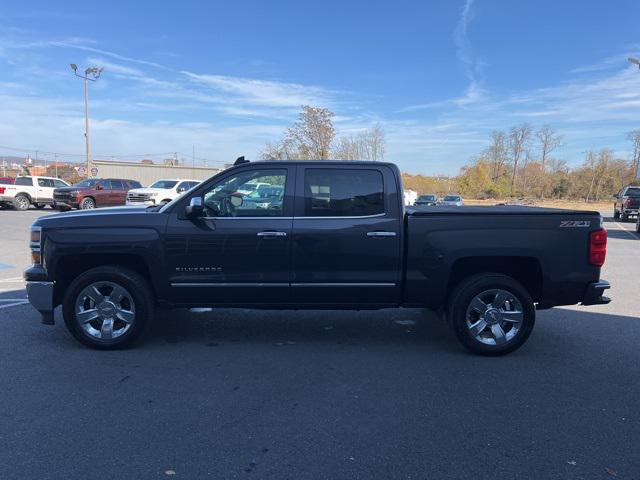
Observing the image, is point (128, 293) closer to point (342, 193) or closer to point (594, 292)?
point (342, 193)

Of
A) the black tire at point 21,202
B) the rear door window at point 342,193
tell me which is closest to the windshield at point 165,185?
the black tire at point 21,202

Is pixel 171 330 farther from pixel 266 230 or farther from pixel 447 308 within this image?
pixel 447 308

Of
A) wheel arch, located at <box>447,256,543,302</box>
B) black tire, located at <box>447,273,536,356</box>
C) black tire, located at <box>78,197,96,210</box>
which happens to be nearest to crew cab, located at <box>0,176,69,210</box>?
black tire, located at <box>78,197,96,210</box>

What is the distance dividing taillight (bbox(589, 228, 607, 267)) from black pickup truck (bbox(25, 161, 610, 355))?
0.04 feet

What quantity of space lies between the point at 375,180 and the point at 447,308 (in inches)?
60.2

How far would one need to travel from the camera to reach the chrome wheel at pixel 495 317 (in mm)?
5031

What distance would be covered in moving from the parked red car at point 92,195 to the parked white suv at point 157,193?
6.09 ft

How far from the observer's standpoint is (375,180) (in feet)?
17.0

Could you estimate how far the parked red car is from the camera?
24172 millimetres

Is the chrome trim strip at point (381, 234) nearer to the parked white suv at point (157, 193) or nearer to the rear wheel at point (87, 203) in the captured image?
the parked white suv at point (157, 193)

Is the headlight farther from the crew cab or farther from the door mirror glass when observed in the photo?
the crew cab

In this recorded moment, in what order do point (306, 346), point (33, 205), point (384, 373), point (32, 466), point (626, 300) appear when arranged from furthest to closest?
point (33, 205)
point (626, 300)
point (306, 346)
point (384, 373)
point (32, 466)

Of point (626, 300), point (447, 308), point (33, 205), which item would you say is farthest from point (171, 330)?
point (33, 205)

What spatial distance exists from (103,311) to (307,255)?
213 cm
